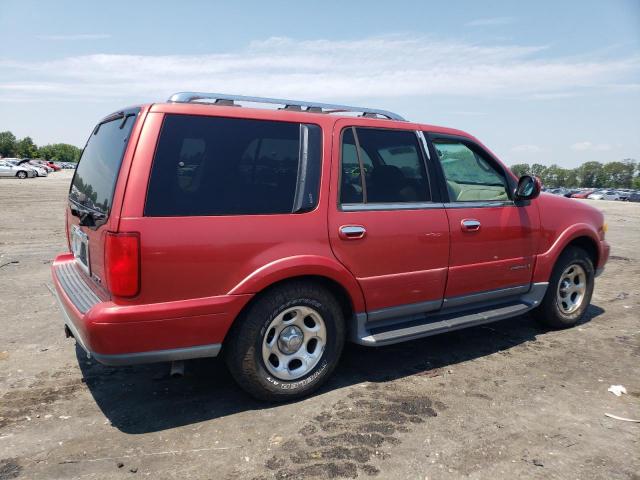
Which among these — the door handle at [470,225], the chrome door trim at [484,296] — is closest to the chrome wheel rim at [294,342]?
the chrome door trim at [484,296]

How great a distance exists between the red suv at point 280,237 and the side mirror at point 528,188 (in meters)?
0.01

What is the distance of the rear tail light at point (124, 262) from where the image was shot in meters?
2.86

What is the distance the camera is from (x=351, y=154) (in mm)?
3773

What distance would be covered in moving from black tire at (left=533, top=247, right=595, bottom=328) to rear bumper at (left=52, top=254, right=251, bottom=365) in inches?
129

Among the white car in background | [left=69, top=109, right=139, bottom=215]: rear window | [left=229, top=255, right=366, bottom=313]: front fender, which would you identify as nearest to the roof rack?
[left=69, top=109, right=139, bottom=215]: rear window

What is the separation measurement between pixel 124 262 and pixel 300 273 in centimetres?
108

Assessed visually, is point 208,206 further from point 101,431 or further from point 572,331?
point 572,331

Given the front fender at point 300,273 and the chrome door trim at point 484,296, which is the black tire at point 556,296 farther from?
the front fender at point 300,273

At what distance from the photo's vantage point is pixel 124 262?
A: 2863 millimetres

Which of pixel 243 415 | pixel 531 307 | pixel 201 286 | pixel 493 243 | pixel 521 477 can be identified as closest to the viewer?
pixel 521 477

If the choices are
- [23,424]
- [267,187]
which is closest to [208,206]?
[267,187]

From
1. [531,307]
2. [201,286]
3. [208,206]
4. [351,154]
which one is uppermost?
[351,154]

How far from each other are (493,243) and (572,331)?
1.59 metres

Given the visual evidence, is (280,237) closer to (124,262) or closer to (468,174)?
(124,262)
